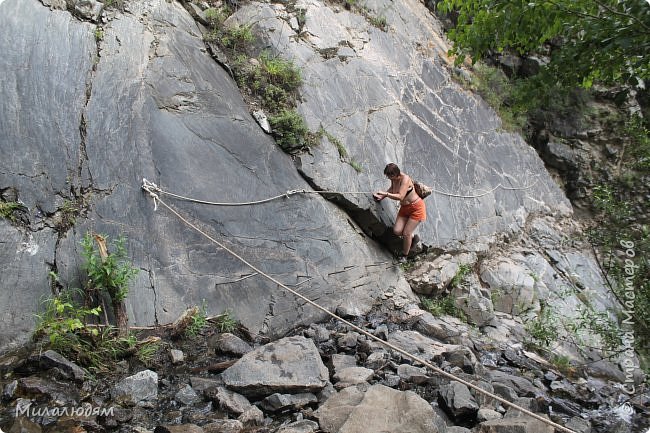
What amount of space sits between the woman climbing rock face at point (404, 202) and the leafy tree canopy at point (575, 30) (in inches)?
86.5

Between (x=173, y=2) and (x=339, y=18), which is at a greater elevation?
(x=339, y=18)

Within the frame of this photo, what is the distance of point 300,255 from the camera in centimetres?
543

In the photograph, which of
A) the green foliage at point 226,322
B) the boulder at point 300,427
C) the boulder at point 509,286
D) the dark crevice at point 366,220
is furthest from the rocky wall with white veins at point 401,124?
the boulder at point 300,427

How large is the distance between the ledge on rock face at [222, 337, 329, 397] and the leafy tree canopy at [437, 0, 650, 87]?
10.8 ft

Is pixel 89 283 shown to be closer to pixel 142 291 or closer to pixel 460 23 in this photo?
pixel 142 291

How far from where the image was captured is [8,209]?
3.86 meters

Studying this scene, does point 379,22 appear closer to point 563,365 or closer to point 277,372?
point 563,365

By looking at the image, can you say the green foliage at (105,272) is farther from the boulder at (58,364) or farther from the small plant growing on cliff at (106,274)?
the boulder at (58,364)

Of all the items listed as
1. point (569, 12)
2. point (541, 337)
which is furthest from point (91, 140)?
point (541, 337)

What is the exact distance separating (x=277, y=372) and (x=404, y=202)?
3.39m

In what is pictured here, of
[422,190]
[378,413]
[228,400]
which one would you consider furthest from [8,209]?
[422,190]

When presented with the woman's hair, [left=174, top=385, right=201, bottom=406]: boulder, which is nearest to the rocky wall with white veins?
the woman's hair

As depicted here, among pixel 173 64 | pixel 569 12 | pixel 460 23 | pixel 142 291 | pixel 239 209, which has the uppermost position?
pixel 569 12

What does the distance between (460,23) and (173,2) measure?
3.98 meters
